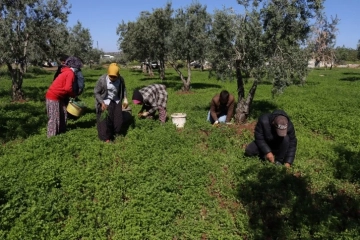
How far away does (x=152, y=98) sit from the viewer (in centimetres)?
888

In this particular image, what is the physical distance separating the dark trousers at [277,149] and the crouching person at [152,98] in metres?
3.19

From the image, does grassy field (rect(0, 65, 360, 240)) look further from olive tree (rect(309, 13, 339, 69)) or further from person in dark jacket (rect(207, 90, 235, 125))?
olive tree (rect(309, 13, 339, 69))

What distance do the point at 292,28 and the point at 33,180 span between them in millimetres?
7834

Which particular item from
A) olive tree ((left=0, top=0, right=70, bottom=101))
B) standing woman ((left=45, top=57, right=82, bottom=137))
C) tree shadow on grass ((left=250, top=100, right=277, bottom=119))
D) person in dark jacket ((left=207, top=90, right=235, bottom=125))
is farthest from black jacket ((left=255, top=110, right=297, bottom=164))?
olive tree ((left=0, top=0, right=70, bottom=101))

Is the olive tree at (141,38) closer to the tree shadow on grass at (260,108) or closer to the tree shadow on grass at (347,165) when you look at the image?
the tree shadow on grass at (260,108)

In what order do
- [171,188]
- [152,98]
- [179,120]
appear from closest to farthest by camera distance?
[171,188]
[152,98]
[179,120]

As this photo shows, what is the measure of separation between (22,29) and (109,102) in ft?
29.9

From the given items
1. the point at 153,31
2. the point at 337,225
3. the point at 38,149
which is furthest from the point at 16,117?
the point at 153,31

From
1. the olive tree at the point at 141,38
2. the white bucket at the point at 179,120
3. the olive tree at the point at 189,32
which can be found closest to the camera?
the white bucket at the point at 179,120

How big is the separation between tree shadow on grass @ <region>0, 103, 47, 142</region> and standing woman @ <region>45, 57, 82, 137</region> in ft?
4.19

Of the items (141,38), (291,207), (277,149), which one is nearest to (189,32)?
(141,38)

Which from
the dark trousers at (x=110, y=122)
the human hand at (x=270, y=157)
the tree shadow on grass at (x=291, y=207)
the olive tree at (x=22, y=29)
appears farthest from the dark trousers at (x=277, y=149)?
the olive tree at (x=22, y=29)

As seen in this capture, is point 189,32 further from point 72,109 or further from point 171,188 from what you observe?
point 171,188

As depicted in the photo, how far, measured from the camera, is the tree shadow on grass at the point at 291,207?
4586 millimetres
